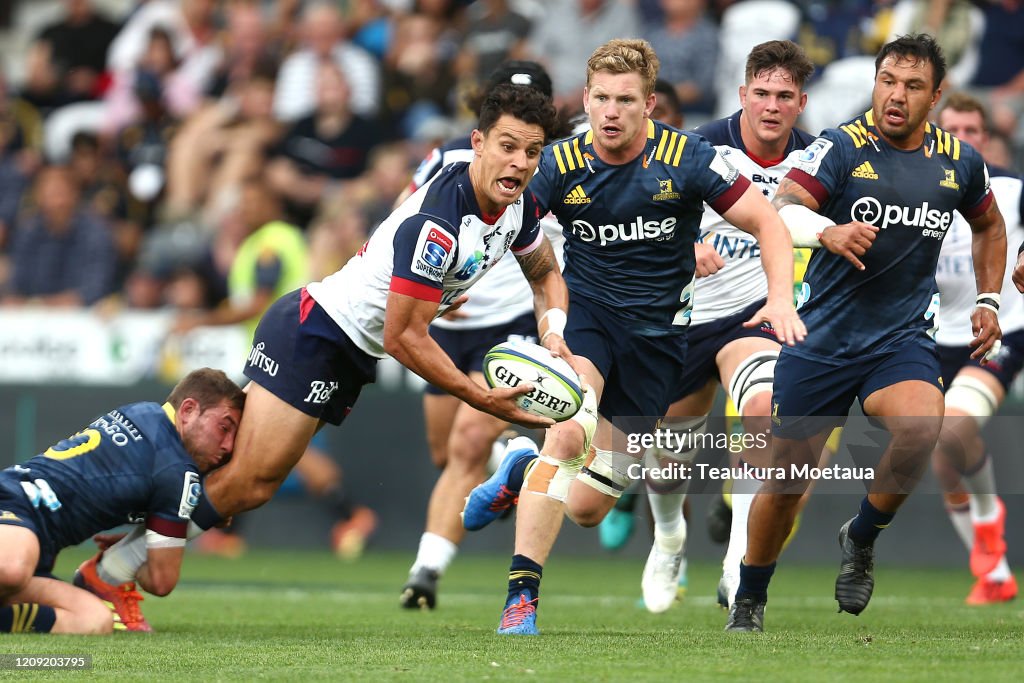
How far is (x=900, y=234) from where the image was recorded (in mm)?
7000

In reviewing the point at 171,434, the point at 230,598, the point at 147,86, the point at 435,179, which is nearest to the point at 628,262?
the point at 435,179

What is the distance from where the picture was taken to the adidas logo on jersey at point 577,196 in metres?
7.26

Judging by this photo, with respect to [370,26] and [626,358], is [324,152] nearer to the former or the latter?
[370,26]

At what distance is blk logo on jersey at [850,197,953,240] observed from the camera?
6.96 meters

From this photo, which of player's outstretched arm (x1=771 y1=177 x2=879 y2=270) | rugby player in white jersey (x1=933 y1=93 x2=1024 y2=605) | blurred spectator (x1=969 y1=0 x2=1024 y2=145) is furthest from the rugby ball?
blurred spectator (x1=969 y1=0 x2=1024 y2=145)

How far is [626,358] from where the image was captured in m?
7.52

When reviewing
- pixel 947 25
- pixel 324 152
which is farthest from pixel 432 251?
pixel 324 152

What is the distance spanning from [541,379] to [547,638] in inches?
44.3

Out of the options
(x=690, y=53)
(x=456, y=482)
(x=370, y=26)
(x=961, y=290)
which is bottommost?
(x=456, y=482)

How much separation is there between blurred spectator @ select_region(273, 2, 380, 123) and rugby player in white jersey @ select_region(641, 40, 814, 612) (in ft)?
26.7

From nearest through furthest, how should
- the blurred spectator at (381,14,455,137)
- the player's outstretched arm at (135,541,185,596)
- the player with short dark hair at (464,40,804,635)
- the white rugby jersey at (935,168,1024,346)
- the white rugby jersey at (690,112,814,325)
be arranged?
the player with short dark hair at (464,40,804,635)
the player's outstretched arm at (135,541,185,596)
the white rugby jersey at (690,112,814,325)
the white rugby jersey at (935,168,1024,346)
the blurred spectator at (381,14,455,137)

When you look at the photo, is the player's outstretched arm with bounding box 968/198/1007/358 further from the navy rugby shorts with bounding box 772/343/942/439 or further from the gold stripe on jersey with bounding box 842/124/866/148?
the gold stripe on jersey with bounding box 842/124/866/148

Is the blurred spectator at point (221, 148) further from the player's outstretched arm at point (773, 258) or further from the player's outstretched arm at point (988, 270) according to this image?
the player's outstretched arm at point (988, 270)

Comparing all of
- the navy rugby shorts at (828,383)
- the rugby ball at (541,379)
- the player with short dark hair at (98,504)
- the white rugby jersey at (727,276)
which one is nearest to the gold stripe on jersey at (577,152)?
the rugby ball at (541,379)
